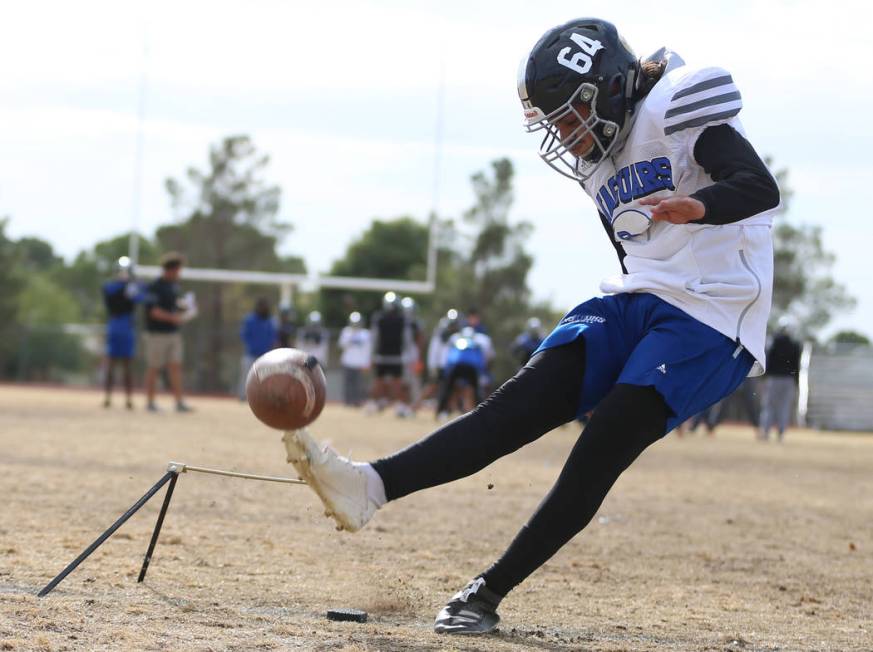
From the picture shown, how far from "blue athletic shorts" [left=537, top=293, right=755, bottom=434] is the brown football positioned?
31.6 inches

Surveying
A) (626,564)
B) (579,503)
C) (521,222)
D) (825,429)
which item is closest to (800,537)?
(626,564)

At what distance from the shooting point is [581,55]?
13.8ft

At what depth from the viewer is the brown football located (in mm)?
3832

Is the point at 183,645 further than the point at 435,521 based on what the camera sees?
No

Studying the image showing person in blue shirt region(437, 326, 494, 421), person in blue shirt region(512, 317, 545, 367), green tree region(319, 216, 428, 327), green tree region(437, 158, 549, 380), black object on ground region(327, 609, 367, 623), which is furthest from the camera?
green tree region(319, 216, 428, 327)

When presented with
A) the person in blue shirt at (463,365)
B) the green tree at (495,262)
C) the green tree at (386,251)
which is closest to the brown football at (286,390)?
the person in blue shirt at (463,365)

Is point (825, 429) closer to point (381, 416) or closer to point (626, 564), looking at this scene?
point (381, 416)

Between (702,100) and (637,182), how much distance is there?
366 mm

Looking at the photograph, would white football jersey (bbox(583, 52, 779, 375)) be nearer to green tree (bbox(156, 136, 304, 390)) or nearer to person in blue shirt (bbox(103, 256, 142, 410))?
person in blue shirt (bbox(103, 256, 142, 410))

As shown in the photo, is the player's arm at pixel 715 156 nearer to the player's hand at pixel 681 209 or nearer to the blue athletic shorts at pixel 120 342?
the player's hand at pixel 681 209

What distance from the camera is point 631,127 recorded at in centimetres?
431

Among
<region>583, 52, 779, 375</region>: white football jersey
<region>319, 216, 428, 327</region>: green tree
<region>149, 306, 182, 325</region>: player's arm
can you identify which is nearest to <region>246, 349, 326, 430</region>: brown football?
<region>583, 52, 779, 375</region>: white football jersey

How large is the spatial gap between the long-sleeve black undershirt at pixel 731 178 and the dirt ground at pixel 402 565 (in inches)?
55.0

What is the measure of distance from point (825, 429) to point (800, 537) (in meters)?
25.7
